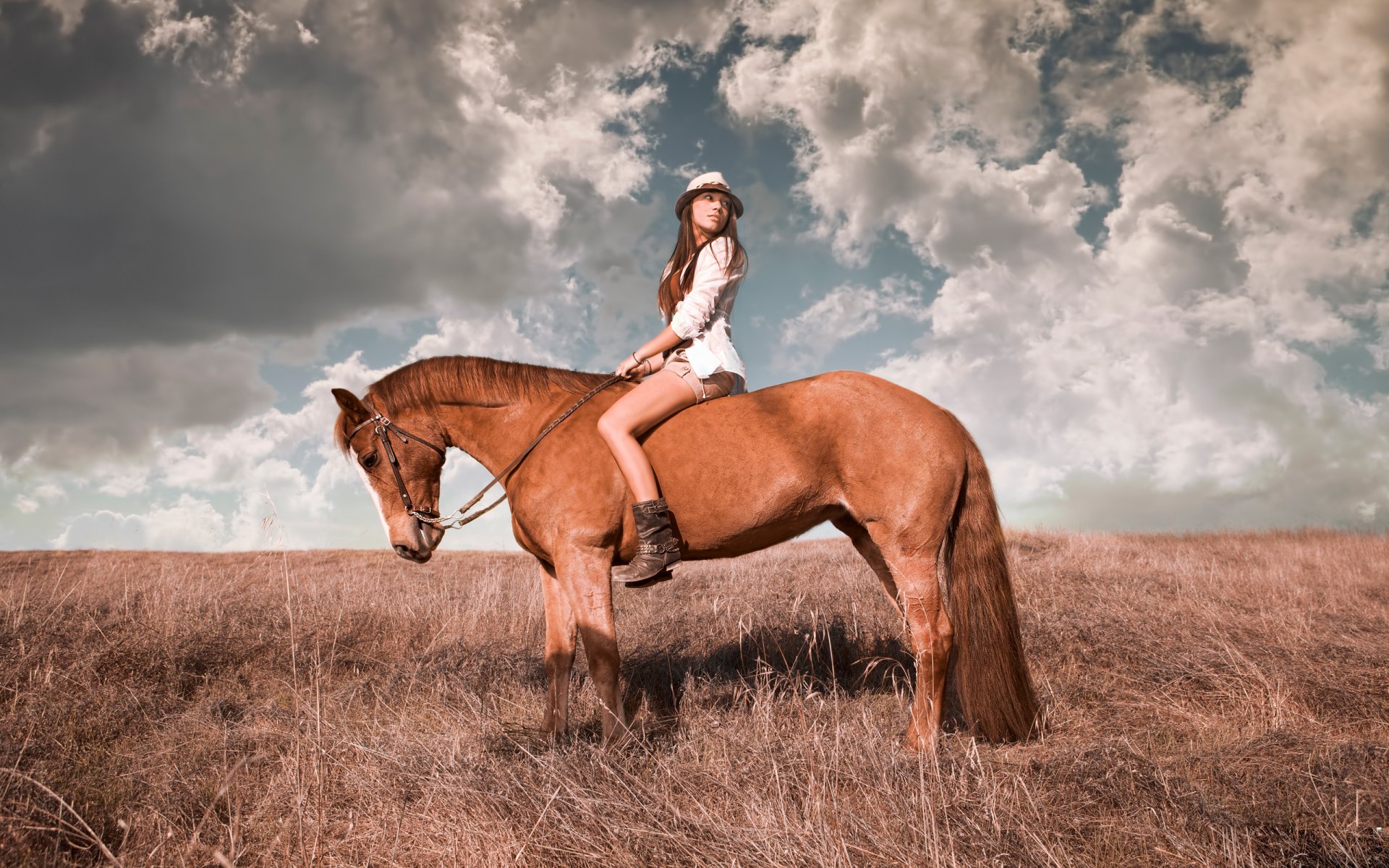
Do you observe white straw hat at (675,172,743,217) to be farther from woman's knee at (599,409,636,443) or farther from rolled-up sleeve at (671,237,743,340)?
woman's knee at (599,409,636,443)

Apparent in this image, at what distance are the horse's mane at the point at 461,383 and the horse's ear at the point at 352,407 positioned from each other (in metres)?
0.11

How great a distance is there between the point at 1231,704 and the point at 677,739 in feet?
13.6

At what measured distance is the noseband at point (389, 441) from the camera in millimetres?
4754

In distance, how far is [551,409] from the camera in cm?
490

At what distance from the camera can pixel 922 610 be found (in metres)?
4.32

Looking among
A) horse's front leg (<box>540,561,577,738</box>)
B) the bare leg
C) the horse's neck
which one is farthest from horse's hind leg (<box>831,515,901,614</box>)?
the horse's neck

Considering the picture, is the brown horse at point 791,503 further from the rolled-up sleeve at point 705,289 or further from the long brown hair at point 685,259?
the long brown hair at point 685,259

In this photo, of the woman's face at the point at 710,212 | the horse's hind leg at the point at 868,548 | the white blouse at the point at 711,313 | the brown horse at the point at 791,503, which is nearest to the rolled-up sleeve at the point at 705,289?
the white blouse at the point at 711,313

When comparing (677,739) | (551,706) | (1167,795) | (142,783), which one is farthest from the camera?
(551,706)

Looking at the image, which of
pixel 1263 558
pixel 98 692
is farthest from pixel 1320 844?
pixel 1263 558

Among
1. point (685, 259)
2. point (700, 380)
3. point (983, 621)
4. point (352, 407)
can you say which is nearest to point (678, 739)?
point (983, 621)

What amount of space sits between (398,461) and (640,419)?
5.81ft

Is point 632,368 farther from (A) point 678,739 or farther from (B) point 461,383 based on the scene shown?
(A) point 678,739

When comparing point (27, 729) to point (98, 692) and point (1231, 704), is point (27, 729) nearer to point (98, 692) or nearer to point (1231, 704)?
point (98, 692)
